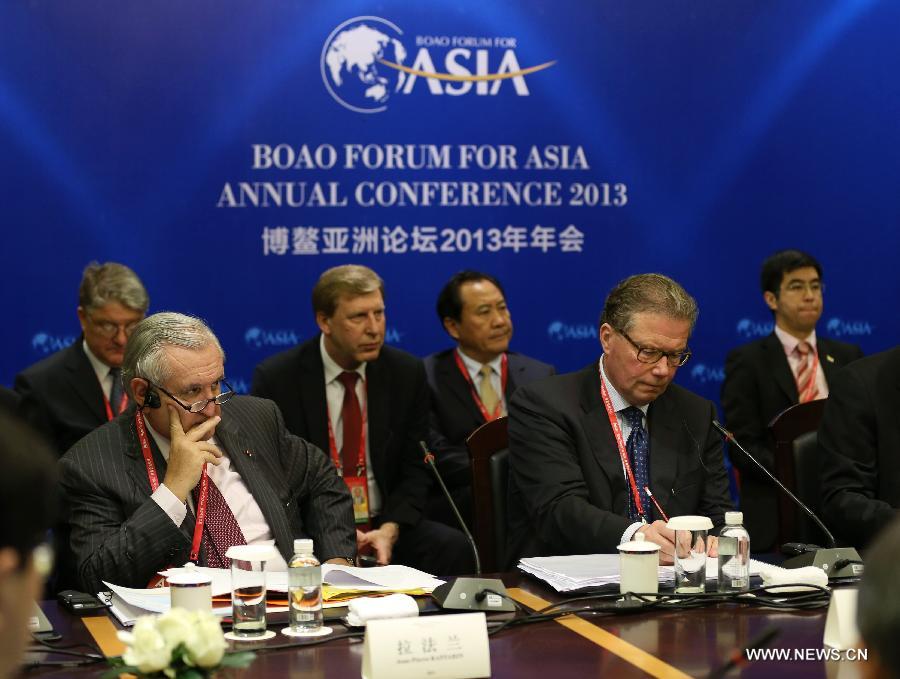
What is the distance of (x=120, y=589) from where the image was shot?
110 inches

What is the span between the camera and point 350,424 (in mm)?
5051

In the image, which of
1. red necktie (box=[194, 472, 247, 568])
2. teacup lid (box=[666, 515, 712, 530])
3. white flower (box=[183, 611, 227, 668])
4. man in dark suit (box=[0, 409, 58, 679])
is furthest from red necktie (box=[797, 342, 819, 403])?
man in dark suit (box=[0, 409, 58, 679])

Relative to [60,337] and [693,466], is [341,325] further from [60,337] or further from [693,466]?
[693,466]

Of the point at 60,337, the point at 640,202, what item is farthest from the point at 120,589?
the point at 640,202

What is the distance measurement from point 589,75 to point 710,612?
3947 millimetres

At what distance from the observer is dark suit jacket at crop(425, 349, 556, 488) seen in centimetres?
524

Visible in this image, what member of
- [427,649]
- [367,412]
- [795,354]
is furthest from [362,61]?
[427,649]

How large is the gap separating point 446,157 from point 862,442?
9.27ft

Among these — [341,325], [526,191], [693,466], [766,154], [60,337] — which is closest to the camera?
[693,466]

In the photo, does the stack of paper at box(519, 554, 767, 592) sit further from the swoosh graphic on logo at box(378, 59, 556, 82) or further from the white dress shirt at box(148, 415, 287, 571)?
the swoosh graphic on logo at box(378, 59, 556, 82)

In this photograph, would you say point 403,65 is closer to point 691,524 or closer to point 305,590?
point 691,524

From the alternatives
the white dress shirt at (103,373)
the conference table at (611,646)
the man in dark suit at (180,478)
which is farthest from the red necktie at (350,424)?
the conference table at (611,646)

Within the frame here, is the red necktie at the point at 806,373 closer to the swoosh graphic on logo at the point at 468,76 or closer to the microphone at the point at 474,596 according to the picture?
the swoosh graphic on logo at the point at 468,76

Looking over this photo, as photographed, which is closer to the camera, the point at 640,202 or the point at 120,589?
the point at 120,589
